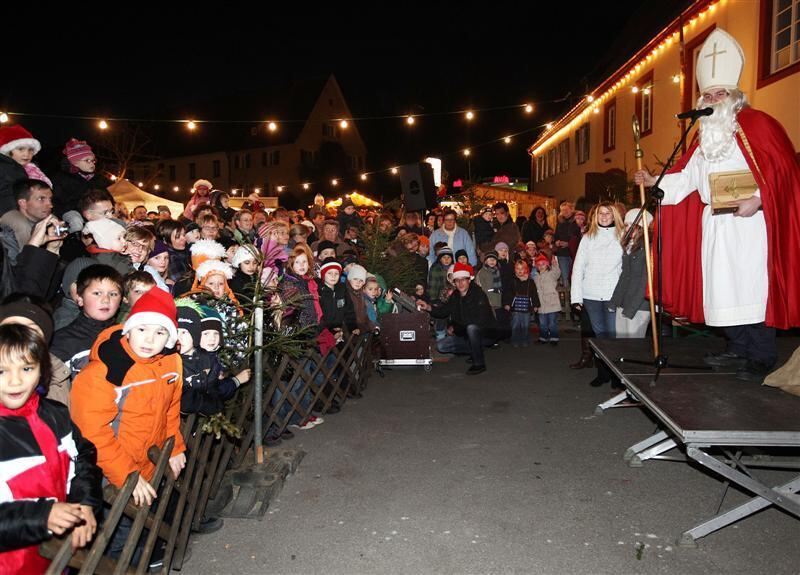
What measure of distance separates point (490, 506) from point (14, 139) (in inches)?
207

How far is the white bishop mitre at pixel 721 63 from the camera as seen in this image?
4621 mm

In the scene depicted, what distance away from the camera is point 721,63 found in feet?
15.3

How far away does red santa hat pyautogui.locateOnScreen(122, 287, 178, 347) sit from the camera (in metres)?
3.16

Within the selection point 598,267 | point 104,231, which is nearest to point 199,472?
point 104,231

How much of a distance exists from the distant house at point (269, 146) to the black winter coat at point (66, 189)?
1379 inches

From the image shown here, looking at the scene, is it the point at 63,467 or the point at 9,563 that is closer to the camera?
the point at 9,563

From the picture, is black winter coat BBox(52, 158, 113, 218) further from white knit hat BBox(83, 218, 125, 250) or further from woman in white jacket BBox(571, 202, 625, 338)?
woman in white jacket BBox(571, 202, 625, 338)

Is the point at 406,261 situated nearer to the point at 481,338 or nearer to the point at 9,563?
the point at 481,338

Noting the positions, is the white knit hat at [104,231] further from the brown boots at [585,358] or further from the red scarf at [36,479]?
the brown boots at [585,358]

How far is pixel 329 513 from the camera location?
13.8 ft

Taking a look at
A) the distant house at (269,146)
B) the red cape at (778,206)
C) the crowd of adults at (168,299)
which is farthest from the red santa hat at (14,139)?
the distant house at (269,146)

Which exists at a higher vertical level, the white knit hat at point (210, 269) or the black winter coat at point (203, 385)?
the white knit hat at point (210, 269)

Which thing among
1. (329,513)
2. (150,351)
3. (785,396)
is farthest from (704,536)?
(150,351)

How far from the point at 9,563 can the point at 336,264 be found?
5.11 meters
